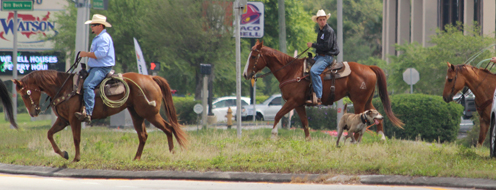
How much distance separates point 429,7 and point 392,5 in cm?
1280

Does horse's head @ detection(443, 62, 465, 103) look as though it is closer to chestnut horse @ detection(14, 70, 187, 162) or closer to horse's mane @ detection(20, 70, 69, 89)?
chestnut horse @ detection(14, 70, 187, 162)

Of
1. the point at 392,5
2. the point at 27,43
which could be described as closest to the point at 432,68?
the point at 392,5

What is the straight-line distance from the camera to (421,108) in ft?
54.4

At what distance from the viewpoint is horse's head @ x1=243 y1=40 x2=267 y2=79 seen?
36.8 ft

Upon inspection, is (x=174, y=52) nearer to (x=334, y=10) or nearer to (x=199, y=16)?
(x=199, y=16)

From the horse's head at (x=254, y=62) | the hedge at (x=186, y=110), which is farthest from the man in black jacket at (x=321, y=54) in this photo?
the hedge at (x=186, y=110)

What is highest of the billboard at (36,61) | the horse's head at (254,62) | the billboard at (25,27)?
the billboard at (25,27)

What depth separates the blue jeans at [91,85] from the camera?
9.39m

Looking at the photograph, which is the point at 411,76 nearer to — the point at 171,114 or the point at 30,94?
the point at 171,114

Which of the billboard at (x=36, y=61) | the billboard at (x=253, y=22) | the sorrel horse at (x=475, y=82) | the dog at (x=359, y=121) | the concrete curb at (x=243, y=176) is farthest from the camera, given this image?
the billboard at (x=36, y=61)

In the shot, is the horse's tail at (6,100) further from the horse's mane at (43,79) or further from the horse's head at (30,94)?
the horse's mane at (43,79)

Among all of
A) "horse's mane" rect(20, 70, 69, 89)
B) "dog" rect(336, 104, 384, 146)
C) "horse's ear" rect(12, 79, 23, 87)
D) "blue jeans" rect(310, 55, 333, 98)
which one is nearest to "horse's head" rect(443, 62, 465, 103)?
"dog" rect(336, 104, 384, 146)

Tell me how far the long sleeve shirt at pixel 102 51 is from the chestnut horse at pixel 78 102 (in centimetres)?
49

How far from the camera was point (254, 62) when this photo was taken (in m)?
11.2
